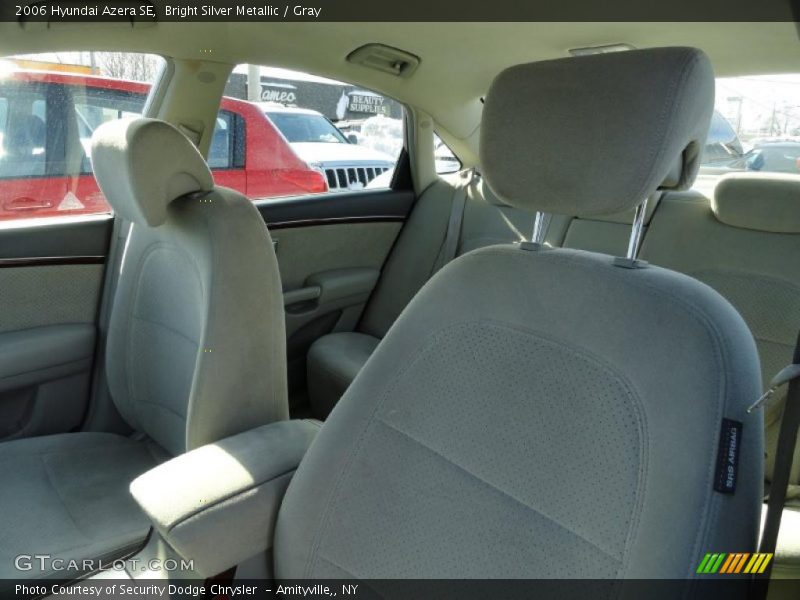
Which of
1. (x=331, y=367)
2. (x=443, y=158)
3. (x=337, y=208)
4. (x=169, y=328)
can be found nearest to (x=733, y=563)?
(x=169, y=328)

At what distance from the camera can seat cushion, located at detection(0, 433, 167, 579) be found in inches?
57.1

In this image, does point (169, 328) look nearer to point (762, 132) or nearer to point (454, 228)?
point (454, 228)

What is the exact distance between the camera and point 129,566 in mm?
1409

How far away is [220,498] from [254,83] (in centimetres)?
178

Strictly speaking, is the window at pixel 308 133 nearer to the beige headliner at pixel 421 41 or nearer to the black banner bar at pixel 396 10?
the beige headliner at pixel 421 41

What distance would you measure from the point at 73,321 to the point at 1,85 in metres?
0.71

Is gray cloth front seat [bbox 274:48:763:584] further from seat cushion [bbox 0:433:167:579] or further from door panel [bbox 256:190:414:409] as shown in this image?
door panel [bbox 256:190:414:409]

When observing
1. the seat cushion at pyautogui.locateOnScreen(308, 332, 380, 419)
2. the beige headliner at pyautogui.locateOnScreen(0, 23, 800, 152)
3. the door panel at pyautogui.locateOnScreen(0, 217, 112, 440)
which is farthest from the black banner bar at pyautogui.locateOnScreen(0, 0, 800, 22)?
the seat cushion at pyautogui.locateOnScreen(308, 332, 380, 419)

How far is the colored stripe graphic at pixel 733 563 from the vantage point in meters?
0.80

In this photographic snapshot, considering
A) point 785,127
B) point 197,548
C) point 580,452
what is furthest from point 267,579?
point 785,127

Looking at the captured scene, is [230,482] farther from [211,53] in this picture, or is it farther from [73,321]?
[211,53]

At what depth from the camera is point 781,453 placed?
843 millimetres

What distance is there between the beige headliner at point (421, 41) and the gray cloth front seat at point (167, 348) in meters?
0.46

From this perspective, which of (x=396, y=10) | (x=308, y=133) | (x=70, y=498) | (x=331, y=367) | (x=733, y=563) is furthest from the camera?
(x=308, y=133)
